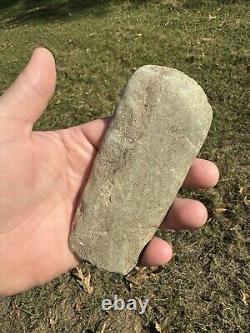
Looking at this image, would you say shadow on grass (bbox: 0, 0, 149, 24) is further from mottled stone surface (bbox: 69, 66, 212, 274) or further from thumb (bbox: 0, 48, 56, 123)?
mottled stone surface (bbox: 69, 66, 212, 274)

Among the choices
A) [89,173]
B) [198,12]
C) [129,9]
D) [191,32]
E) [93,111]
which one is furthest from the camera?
[129,9]

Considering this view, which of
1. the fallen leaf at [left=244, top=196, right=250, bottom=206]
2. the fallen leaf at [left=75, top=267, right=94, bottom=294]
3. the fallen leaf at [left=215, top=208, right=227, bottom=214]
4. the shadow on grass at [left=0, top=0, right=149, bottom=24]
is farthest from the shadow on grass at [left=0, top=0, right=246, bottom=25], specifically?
the fallen leaf at [left=75, top=267, right=94, bottom=294]

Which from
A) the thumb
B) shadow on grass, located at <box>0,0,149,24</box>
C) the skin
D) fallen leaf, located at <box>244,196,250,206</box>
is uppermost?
the thumb

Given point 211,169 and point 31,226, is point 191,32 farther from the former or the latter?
point 31,226

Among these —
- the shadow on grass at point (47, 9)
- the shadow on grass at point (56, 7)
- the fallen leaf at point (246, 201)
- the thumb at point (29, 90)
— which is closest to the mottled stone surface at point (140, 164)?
the thumb at point (29, 90)

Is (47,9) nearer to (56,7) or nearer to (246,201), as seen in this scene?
(56,7)

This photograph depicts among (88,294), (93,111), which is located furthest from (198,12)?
(88,294)
